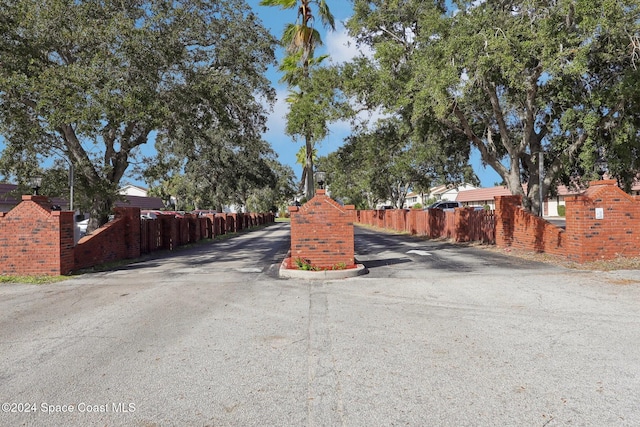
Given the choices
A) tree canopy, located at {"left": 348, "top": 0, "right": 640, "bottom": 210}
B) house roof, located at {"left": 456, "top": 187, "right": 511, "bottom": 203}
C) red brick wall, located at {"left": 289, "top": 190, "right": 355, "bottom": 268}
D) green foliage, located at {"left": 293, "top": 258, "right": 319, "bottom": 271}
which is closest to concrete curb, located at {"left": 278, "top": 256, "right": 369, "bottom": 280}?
green foliage, located at {"left": 293, "top": 258, "right": 319, "bottom": 271}

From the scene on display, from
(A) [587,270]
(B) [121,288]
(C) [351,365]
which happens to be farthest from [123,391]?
(A) [587,270]

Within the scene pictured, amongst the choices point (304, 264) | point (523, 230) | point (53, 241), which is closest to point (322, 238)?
point (304, 264)

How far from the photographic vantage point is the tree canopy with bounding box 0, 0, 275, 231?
41.1ft

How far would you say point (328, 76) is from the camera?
15.6 metres

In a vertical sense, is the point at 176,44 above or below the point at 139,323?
above

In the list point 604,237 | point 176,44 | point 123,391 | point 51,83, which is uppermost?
point 176,44

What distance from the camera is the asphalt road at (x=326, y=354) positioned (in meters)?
3.73

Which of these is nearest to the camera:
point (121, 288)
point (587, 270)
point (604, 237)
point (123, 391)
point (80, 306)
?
point (123, 391)

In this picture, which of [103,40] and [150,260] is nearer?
[103,40]

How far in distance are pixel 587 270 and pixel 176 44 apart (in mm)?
13878

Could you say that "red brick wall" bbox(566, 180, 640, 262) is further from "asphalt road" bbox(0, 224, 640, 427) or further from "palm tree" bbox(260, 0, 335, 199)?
"palm tree" bbox(260, 0, 335, 199)

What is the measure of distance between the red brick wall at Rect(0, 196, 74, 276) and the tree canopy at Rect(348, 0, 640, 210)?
10.0m

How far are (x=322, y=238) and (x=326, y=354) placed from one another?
6.36 meters

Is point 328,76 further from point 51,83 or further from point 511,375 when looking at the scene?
point 511,375
